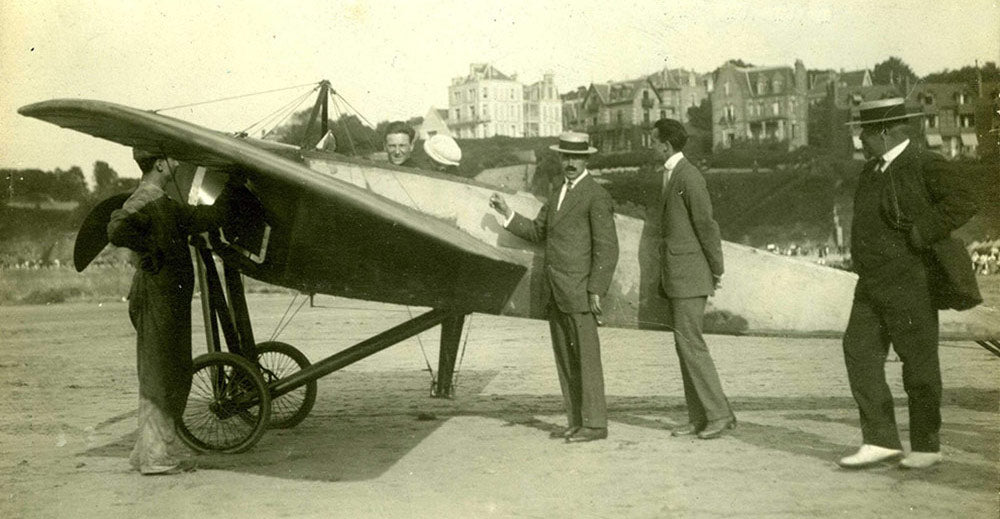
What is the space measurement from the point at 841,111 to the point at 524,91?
37430mm

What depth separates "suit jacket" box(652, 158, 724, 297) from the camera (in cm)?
696

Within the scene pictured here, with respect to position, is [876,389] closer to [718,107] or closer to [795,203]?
[795,203]

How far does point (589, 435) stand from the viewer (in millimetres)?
7133

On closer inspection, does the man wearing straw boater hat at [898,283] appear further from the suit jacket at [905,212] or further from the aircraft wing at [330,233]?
the aircraft wing at [330,233]

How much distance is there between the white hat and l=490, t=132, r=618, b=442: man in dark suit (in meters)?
1.14

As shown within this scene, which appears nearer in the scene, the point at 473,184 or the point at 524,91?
the point at 473,184

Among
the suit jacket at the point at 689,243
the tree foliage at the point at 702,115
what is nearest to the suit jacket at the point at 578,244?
the suit jacket at the point at 689,243

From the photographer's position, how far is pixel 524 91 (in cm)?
4428

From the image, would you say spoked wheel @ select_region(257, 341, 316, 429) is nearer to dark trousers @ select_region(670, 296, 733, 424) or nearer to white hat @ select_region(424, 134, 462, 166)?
white hat @ select_region(424, 134, 462, 166)

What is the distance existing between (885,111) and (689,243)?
5.07ft

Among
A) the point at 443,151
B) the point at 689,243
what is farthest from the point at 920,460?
the point at 443,151

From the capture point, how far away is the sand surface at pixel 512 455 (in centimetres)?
543

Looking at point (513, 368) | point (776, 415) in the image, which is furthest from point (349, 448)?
point (513, 368)

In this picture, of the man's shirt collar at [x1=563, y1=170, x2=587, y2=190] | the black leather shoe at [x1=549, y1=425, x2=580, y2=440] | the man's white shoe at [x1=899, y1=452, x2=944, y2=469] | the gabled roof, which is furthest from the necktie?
the gabled roof
